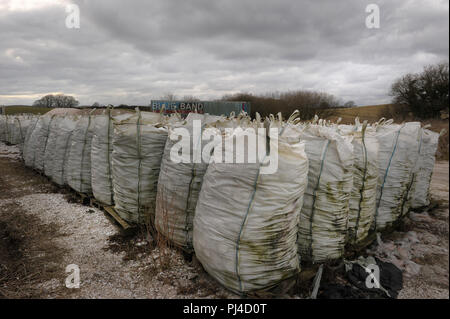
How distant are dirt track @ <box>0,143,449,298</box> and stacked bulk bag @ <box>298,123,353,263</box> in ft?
2.08

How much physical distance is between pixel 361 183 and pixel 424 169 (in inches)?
74.5

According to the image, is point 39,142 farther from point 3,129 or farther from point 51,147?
point 3,129

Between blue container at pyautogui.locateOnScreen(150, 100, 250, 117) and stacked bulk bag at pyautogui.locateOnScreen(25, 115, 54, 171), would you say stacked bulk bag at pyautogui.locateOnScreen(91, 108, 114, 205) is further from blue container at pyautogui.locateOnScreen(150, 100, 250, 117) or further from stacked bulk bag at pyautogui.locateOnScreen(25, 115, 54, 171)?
blue container at pyautogui.locateOnScreen(150, 100, 250, 117)

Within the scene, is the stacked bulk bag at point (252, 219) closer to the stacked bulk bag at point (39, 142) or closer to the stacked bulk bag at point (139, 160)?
the stacked bulk bag at point (139, 160)

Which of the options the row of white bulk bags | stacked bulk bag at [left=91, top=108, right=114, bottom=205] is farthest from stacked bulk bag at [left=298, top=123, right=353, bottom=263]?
stacked bulk bag at [left=91, top=108, right=114, bottom=205]

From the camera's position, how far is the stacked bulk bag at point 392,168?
277 cm

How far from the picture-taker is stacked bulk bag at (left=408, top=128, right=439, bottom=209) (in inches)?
134

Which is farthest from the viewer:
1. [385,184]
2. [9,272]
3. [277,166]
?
[385,184]

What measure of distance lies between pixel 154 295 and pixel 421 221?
337 cm

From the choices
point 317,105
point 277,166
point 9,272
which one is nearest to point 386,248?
point 277,166

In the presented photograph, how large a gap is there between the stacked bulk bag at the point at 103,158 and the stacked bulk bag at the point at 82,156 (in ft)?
1.52

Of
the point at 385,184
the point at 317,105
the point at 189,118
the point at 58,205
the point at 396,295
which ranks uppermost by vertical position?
the point at 317,105

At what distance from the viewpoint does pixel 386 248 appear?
2549mm

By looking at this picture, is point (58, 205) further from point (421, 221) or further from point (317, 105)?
point (317, 105)
